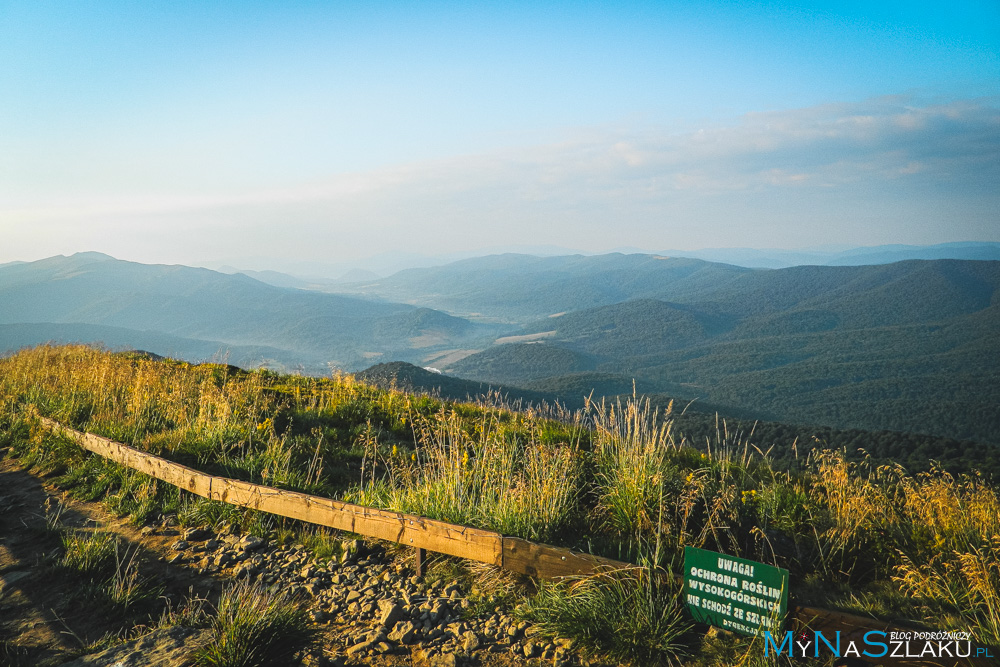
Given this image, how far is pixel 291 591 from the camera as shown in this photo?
14.3 feet

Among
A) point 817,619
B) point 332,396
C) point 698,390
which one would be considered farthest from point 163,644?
point 698,390

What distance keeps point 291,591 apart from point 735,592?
3.21 m

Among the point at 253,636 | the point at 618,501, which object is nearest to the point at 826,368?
the point at 618,501

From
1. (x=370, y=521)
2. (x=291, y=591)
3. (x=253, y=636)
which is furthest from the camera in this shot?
(x=370, y=521)

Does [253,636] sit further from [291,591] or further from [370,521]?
[370,521]

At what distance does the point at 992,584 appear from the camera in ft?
11.8

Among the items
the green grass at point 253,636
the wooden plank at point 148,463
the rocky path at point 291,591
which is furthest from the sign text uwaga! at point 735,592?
the wooden plank at point 148,463

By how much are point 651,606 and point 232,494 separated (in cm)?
405

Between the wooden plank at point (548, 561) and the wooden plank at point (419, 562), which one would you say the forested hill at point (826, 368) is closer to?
the wooden plank at point (419, 562)

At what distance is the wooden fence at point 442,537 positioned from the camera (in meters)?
3.17

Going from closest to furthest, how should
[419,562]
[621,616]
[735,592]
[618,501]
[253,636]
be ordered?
1. [253,636]
2. [735,592]
3. [621,616]
4. [419,562]
5. [618,501]

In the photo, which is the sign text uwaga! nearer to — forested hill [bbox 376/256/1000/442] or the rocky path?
the rocky path

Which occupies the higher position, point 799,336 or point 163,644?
point 163,644

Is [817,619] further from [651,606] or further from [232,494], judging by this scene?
[232,494]
